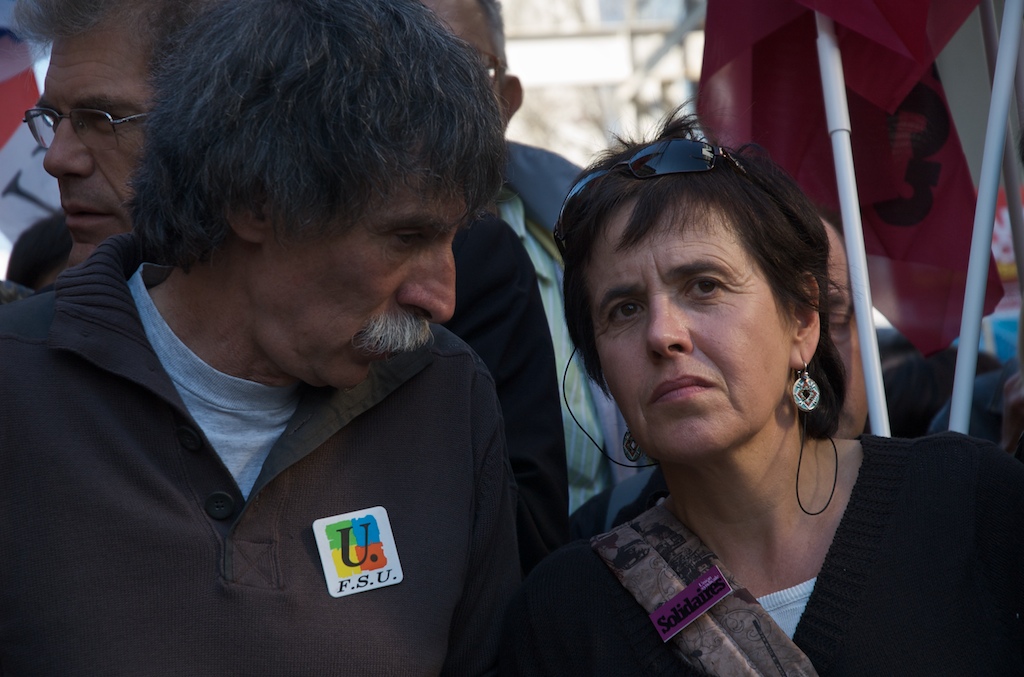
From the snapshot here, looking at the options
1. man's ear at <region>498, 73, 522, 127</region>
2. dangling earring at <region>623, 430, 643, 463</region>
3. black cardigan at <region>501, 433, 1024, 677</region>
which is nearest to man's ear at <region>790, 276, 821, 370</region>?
black cardigan at <region>501, 433, 1024, 677</region>

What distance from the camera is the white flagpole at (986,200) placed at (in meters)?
2.72

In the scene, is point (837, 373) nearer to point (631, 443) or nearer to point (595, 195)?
point (631, 443)

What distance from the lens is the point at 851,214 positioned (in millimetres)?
2855

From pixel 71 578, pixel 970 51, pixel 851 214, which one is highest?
pixel 970 51

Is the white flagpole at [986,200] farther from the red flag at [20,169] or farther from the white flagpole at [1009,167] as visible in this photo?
the red flag at [20,169]

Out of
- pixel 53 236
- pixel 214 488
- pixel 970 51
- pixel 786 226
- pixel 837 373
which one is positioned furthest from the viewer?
pixel 53 236

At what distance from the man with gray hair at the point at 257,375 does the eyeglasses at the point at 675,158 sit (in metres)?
0.33

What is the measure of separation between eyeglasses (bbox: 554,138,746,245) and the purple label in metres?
0.82

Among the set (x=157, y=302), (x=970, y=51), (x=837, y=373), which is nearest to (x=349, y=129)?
(x=157, y=302)

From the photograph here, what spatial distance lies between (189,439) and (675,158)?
3.68 feet

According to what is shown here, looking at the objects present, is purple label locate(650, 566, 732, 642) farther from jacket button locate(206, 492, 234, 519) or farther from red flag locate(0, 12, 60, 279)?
red flag locate(0, 12, 60, 279)

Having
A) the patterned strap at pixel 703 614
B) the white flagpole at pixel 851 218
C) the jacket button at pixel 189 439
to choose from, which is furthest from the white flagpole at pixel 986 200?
the jacket button at pixel 189 439

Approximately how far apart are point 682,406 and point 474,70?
77 centimetres

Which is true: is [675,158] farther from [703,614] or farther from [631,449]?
[703,614]
